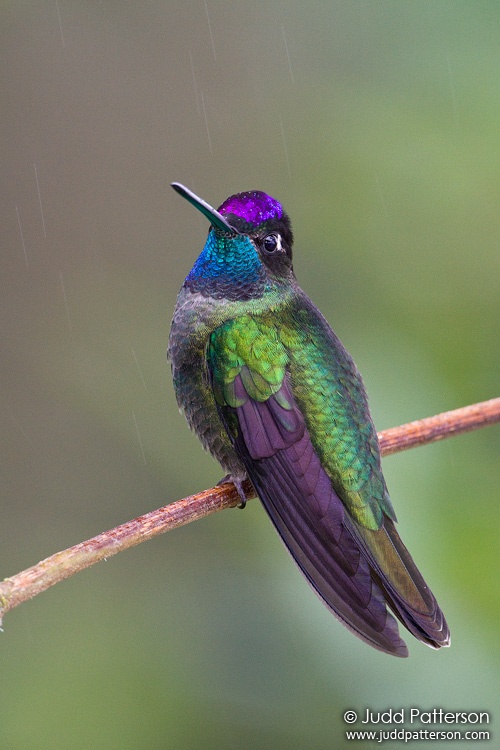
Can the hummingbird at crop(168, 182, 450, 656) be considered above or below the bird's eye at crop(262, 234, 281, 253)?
below

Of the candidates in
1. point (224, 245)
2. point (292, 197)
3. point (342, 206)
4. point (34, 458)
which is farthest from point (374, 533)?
point (34, 458)

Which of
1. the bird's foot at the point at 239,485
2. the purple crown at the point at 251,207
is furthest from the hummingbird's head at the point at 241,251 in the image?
the bird's foot at the point at 239,485

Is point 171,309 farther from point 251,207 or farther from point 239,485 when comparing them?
point 239,485

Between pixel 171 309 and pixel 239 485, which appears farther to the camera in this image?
pixel 171 309

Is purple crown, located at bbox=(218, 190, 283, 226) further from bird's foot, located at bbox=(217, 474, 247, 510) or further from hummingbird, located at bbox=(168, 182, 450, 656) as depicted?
bird's foot, located at bbox=(217, 474, 247, 510)

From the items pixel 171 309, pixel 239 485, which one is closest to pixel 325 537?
pixel 239 485

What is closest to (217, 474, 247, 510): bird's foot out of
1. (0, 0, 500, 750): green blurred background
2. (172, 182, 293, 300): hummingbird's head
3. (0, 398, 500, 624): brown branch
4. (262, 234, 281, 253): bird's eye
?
(0, 398, 500, 624): brown branch

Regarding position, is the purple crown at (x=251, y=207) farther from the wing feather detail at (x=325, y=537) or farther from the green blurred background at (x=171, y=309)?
the wing feather detail at (x=325, y=537)
